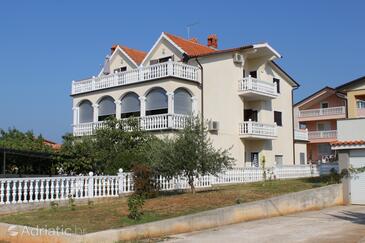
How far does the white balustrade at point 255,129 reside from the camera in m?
32.2

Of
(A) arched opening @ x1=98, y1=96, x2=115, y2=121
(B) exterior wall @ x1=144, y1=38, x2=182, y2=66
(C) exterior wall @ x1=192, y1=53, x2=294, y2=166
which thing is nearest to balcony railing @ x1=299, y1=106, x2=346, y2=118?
(C) exterior wall @ x1=192, y1=53, x2=294, y2=166

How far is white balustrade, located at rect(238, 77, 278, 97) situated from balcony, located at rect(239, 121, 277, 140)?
7.26 ft

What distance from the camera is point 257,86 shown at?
32969 mm

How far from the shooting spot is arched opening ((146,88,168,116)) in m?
31.0

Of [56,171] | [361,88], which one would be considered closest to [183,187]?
[56,171]

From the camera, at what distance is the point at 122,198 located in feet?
65.5

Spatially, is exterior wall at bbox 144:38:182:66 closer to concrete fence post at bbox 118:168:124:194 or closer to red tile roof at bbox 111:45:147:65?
red tile roof at bbox 111:45:147:65

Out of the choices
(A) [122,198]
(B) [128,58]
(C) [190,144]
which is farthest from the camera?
(B) [128,58]

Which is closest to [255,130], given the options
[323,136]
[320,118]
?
[323,136]

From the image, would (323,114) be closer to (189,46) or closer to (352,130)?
(189,46)

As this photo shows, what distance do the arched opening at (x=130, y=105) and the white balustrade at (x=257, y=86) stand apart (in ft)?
23.1

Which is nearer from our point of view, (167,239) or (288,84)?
(167,239)

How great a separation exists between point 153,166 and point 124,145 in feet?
14.0

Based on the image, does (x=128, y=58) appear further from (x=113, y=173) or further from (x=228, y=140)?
(x=113, y=173)
